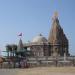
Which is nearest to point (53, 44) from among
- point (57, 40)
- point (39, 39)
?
point (57, 40)

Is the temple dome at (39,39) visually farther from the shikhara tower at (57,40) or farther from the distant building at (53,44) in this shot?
the shikhara tower at (57,40)

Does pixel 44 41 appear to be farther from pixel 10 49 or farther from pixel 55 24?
pixel 10 49

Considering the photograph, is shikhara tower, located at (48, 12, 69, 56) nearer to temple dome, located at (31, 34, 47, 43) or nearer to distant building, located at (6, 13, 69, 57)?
distant building, located at (6, 13, 69, 57)

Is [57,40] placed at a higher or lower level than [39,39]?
lower

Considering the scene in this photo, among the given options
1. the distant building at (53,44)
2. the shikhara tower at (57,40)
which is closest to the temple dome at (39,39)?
the distant building at (53,44)

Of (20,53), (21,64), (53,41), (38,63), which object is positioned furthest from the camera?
(53,41)

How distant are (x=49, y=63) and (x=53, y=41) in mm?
40715

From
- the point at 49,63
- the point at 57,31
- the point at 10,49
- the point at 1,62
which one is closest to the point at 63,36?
the point at 57,31

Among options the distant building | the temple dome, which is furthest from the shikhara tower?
the temple dome

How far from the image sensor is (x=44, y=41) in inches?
4643

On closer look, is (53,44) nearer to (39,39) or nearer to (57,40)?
(57,40)

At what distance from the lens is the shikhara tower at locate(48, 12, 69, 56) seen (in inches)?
4403

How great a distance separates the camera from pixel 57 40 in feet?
371

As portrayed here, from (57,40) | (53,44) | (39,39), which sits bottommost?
(53,44)
